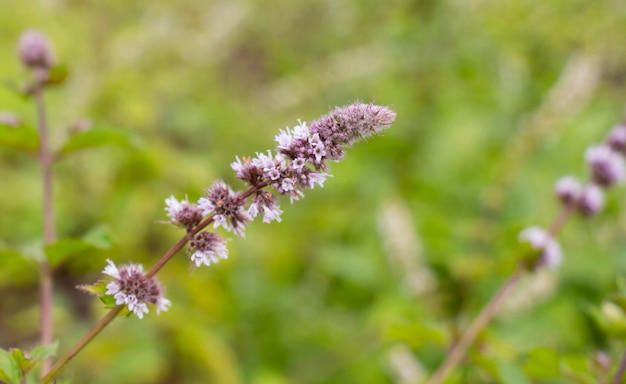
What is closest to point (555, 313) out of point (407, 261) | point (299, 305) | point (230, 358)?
point (407, 261)

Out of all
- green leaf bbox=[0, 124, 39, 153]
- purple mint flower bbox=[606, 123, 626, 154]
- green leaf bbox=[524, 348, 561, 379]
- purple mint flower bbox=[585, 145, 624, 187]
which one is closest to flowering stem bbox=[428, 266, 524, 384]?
green leaf bbox=[524, 348, 561, 379]

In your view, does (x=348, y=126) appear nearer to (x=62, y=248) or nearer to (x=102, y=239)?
(x=102, y=239)

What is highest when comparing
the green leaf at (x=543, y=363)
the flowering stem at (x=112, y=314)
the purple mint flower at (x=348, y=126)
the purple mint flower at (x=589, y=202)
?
the flowering stem at (x=112, y=314)

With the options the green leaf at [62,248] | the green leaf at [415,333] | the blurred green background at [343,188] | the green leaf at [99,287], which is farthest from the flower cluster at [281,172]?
the blurred green background at [343,188]

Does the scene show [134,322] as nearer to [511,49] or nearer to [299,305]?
[299,305]

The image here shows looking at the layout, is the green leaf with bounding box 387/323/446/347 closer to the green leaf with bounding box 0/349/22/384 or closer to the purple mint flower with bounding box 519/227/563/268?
the purple mint flower with bounding box 519/227/563/268

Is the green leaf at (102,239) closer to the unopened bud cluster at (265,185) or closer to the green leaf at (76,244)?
the green leaf at (76,244)
